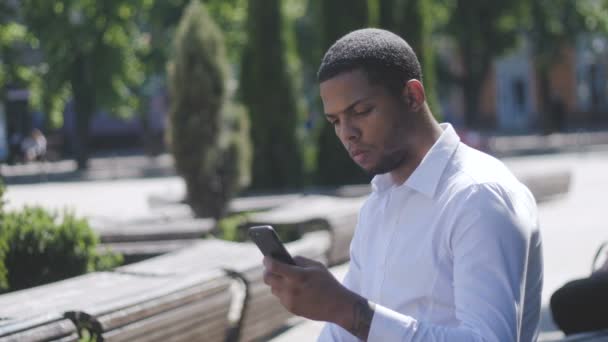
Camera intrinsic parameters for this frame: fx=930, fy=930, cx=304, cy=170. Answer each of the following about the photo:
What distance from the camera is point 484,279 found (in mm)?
2090

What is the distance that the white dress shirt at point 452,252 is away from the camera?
208 cm

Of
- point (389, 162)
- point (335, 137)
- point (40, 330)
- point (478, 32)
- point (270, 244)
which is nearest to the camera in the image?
point (270, 244)

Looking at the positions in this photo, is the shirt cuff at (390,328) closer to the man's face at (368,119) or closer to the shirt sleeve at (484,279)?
the shirt sleeve at (484,279)

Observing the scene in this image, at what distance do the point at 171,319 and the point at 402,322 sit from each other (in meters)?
2.90

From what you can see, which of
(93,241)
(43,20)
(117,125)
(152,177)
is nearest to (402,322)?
(93,241)

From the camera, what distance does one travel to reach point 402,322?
207 cm

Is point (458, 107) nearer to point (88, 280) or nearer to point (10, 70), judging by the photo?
point (10, 70)

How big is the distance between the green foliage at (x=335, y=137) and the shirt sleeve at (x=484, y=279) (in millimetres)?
15141

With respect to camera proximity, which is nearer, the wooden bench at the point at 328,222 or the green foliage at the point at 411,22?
the wooden bench at the point at 328,222

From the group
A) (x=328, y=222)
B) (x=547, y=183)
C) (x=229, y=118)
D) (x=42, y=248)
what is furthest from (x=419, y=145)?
(x=547, y=183)

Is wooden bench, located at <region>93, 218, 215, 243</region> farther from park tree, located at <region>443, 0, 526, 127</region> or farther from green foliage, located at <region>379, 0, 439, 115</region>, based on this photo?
park tree, located at <region>443, 0, 526, 127</region>

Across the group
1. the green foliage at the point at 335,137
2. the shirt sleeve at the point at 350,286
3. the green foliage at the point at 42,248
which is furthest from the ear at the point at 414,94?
the green foliage at the point at 335,137

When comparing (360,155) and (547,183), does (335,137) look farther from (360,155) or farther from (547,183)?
(360,155)

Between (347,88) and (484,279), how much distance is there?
59cm
